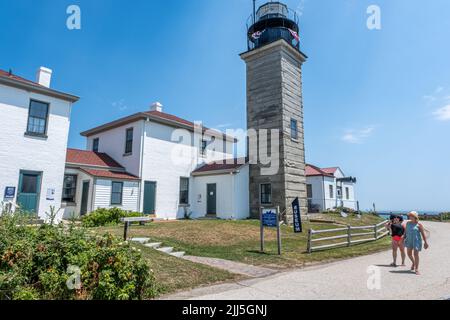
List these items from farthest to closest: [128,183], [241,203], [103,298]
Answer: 1. [241,203]
2. [128,183]
3. [103,298]

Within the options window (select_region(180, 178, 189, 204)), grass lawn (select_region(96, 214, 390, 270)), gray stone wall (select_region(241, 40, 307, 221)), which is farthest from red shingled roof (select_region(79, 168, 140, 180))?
gray stone wall (select_region(241, 40, 307, 221))

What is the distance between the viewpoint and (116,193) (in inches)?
729

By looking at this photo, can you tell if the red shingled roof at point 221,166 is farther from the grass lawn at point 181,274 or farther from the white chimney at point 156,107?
the grass lawn at point 181,274

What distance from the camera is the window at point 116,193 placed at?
18.3 metres

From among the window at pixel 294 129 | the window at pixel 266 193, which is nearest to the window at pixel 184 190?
the window at pixel 266 193

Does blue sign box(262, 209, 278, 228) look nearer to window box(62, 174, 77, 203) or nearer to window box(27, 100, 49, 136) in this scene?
window box(27, 100, 49, 136)

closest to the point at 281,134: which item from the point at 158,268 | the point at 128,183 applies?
the point at 128,183

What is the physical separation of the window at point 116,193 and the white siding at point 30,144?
3.12 meters

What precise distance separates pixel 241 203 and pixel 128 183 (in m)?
7.89

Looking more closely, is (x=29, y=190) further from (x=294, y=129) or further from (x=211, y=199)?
(x=294, y=129)
